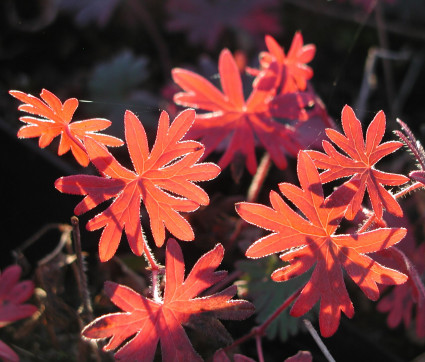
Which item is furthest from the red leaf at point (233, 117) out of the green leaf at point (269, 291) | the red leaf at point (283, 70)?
the green leaf at point (269, 291)

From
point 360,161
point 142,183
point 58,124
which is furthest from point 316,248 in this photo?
point 58,124

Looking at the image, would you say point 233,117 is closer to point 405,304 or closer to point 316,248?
point 316,248

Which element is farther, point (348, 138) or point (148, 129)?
point (148, 129)

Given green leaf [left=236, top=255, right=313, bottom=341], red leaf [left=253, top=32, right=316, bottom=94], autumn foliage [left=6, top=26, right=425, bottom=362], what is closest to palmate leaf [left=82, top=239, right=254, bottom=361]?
autumn foliage [left=6, top=26, right=425, bottom=362]

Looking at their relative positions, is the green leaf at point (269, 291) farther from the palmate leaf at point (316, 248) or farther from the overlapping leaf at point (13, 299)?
the overlapping leaf at point (13, 299)

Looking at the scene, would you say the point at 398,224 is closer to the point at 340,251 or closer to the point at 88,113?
the point at 340,251

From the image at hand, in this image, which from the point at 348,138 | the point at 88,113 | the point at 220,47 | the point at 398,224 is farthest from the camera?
the point at 220,47

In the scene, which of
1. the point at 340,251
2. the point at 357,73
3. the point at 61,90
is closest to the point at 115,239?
the point at 340,251
